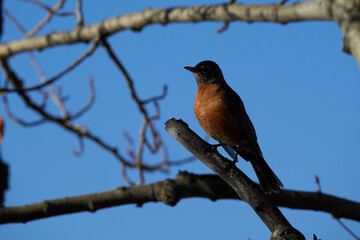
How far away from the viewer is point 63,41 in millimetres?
5289

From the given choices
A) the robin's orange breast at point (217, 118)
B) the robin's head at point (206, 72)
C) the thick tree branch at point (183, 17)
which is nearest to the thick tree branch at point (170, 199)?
the robin's orange breast at point (217, 118)

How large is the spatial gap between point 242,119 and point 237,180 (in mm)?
1410

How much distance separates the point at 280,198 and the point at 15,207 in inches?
102

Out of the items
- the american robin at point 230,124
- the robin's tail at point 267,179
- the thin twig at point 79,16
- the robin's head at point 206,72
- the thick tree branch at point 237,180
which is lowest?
the thick tree branch at point 237,180

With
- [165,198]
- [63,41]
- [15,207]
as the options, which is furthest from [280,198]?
[63,41]

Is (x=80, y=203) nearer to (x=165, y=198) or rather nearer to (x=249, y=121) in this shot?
(x=165, y=198)

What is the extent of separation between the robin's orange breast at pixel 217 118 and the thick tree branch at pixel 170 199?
464mm

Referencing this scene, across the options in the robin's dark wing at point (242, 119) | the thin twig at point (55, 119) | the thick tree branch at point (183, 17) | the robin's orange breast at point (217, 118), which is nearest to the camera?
the thick tree branch at point (183, 17)

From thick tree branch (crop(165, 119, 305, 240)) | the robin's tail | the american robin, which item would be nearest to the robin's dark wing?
the american robin

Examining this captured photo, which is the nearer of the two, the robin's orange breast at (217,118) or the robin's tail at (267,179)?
the robin's orange breast at (217,118)

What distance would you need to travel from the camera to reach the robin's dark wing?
4.27 meters

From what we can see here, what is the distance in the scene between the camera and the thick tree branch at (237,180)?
8.68 ft

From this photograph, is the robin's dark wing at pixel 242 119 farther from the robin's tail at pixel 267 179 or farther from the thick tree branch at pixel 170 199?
the thick tree branch at pixel 170 199

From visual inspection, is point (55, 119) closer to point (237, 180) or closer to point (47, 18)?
point (47, 18)
